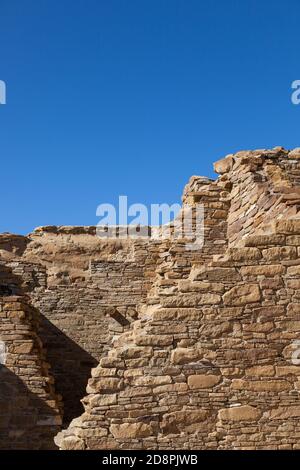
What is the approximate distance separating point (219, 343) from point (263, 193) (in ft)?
9.72

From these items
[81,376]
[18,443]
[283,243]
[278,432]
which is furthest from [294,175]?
[81,376]

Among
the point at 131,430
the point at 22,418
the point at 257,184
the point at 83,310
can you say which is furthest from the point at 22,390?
the point at 83,310

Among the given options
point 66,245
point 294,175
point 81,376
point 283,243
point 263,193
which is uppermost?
point 66,245

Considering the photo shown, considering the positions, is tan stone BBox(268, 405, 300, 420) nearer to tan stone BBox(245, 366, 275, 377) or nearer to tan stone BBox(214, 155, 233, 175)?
tan stone BBox(245, 366, 275, 377)

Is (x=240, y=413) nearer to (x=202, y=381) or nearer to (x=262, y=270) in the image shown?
(x=202, y=381)

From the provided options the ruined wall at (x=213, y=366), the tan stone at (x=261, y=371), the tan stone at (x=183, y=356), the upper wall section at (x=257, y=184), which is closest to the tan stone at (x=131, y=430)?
the ruined wall at (x=213, y=366)

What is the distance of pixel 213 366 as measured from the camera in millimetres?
6383

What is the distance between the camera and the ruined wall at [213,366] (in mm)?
6211

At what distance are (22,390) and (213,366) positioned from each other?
3.77 m

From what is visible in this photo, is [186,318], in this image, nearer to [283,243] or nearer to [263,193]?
[283,243]

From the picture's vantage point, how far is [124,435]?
6.15 metres

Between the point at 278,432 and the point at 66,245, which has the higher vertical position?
the point at 66,245

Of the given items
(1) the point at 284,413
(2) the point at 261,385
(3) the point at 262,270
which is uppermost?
(3) the point at 262,270

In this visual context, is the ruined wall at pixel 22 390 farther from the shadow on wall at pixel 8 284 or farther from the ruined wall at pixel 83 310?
the ruined wall at pixel 83 310
